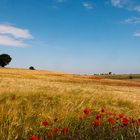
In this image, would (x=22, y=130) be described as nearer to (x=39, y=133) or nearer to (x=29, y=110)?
(x=39, y=133)

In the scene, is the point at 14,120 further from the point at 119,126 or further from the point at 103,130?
the point at 119,126

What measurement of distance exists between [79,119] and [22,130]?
149cm

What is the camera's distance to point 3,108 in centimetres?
641

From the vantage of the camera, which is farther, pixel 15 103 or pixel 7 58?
pixel 7 58

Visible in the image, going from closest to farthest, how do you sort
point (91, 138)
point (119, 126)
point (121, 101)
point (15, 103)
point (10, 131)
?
point (10, 131)
point (91, 138)
point (119, 126)
point (15, 103)
point (121, 101)

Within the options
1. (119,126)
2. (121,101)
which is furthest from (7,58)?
(119,126)

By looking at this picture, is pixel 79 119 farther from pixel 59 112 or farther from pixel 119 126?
pixel 119 126

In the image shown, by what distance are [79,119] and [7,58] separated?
9113 centimetres

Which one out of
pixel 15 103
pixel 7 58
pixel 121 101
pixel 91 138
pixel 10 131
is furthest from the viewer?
pixel 7 58

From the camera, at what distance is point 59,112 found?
6715 millimetres

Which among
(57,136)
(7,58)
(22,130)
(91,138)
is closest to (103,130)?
(91,138)

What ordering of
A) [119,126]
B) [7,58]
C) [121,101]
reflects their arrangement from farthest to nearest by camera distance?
[7,58] → [121,101] → [119,126]

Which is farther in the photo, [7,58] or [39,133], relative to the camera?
[7,58]

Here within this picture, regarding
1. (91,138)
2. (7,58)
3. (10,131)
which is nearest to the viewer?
(10,131)
